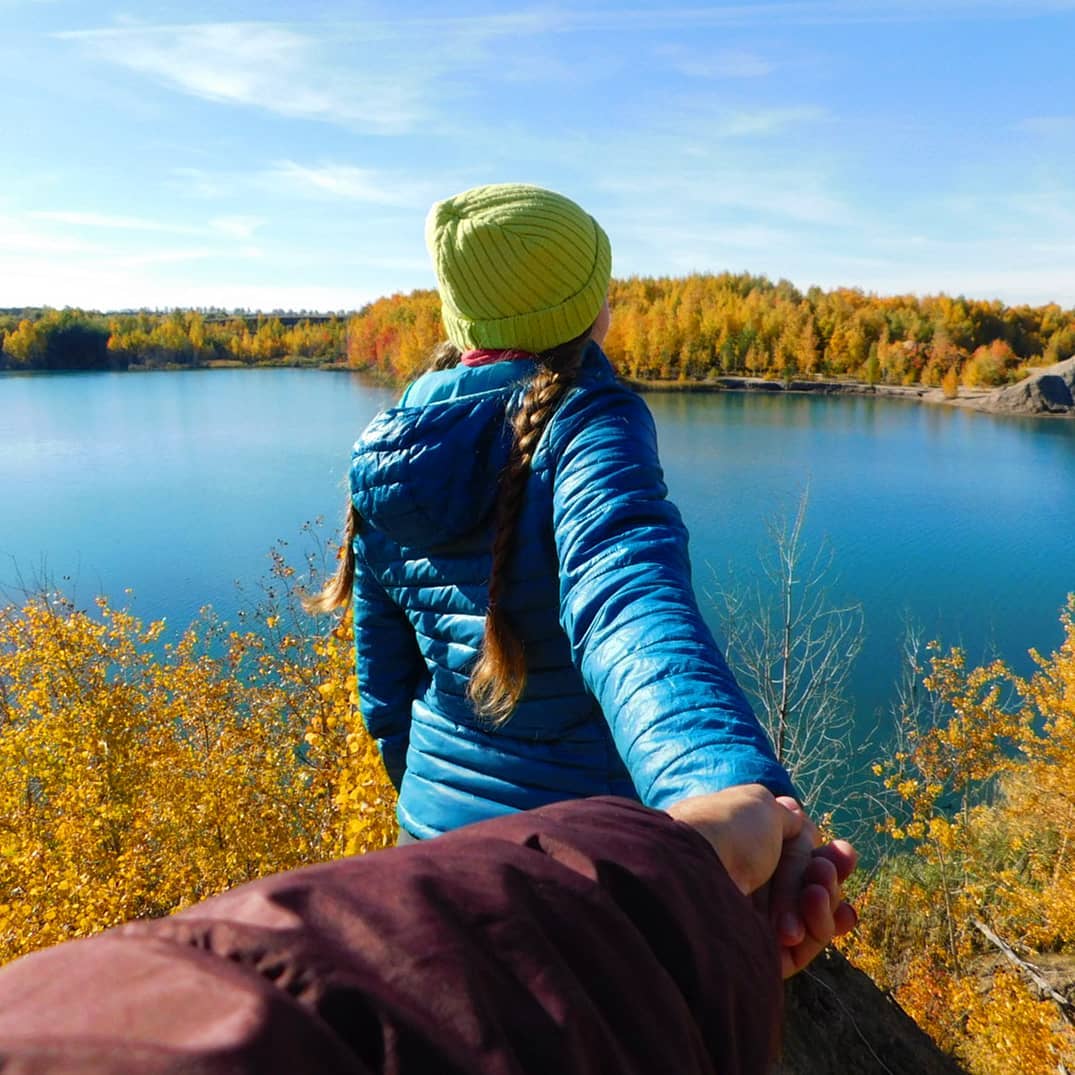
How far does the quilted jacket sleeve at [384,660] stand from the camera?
1.36 m

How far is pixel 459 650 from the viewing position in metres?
1.17

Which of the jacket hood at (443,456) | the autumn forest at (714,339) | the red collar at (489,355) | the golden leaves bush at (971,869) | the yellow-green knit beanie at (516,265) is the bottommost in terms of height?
the golden leaves bush at (971,869)

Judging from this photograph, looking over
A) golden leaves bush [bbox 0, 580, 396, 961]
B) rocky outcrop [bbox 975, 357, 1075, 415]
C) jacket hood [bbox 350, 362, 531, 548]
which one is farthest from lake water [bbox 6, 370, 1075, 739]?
jacket hood [bbox 350, 362, 531, 548]

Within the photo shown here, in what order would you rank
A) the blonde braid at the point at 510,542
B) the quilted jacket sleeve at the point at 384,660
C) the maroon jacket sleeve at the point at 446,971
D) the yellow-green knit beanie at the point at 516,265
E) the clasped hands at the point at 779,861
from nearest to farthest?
1. the maroon jacket sleeve at the point at 446,971
2. the clasped hands at the point at 779,861
3. the blonde braid at the point at 510,542
4. the yellow-green knit beanie at the point at 516,265
5. the quilted jacket sleeve at the point at 384,660

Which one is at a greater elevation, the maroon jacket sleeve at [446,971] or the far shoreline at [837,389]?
the far shoreline at [837,389]

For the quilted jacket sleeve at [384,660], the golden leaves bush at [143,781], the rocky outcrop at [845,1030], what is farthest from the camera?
the golden leaves bush at [143,781]

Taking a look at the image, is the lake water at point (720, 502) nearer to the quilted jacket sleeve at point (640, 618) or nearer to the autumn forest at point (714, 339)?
the quilted jacket sleeve at point (640, 618)

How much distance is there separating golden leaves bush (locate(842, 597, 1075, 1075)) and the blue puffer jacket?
22.1ft

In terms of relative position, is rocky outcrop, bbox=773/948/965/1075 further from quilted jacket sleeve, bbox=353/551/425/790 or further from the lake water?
the lake water

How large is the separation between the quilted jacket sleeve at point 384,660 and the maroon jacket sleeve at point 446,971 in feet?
2.92

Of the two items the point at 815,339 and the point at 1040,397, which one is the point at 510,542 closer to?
the point at 1040,397

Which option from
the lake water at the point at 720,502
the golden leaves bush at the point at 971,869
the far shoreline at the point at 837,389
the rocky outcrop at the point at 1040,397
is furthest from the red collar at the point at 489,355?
the rocky outcrop at the point at 1040,397

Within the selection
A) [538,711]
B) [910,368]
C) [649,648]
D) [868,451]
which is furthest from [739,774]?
[910,368]

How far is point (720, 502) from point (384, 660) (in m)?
18.1
